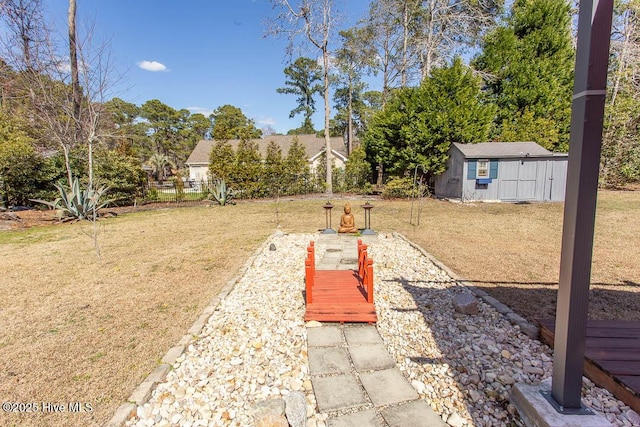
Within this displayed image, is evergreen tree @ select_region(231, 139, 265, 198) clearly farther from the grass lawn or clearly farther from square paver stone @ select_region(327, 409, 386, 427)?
square paver stone @ select_region(327, 409, 386, 427)

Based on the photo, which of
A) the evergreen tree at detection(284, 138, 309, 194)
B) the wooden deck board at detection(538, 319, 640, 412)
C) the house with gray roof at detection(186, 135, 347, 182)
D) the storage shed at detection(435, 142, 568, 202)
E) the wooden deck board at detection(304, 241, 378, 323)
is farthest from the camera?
the house with gray roof at detection(186, 135, 347, 182)

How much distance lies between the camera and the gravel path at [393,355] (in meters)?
2.11

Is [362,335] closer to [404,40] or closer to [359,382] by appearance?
[359,382]

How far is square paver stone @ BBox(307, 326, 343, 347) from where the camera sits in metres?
2.98

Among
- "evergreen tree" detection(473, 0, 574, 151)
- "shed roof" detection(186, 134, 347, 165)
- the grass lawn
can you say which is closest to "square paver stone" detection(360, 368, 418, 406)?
the grass lawn

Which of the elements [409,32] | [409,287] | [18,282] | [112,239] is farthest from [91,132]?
[409,32]

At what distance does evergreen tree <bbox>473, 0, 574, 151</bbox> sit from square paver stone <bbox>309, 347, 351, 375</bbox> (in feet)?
64.4

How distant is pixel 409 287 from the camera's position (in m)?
4.38

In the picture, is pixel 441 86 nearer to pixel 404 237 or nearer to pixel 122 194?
pixel 404 237

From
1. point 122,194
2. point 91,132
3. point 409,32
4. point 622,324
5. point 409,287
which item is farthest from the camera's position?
point 409,32

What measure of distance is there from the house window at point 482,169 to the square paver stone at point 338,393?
13.5 metres

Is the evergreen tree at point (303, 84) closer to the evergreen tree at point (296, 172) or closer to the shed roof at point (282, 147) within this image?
the shed roof at point (282, 147)

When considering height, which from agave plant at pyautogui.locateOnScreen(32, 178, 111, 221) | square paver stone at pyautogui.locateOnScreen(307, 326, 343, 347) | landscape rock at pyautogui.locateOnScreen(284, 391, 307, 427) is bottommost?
square paver stone at pyautogui.locateOnScreen(307, 326, 343, 347)

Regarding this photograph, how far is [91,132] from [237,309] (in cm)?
1134
